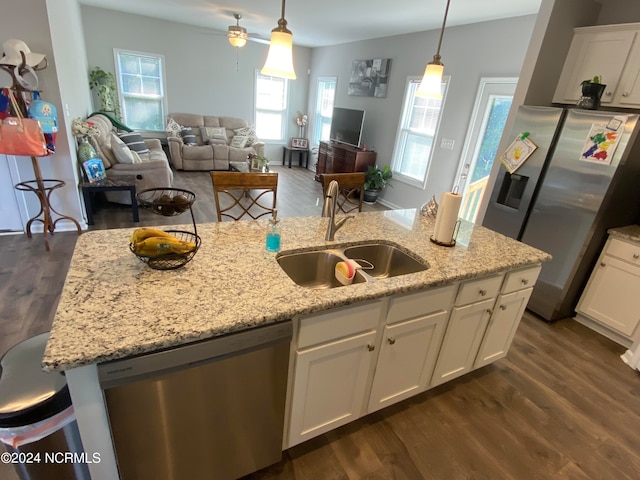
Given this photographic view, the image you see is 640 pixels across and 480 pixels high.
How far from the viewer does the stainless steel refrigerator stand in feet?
7.71

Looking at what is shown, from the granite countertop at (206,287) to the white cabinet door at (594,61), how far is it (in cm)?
182

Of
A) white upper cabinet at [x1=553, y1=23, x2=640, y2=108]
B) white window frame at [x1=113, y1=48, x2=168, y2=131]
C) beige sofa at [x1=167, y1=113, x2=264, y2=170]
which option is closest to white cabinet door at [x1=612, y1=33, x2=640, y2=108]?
white upper cabinet at [x1=553, y1=23, x2=640, y2=108]

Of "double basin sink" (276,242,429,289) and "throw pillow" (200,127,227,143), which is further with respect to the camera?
"throw pillow" (200,127,227,143)

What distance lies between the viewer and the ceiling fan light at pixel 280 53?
1486 millimetres

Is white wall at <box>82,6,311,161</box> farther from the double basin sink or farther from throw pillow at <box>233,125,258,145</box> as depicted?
the double basin sink

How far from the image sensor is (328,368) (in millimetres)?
1394

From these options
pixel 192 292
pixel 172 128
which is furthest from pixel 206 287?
pixel 172 128

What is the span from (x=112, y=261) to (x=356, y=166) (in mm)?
4716

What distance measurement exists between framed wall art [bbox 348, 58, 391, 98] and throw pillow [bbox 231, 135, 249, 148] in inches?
92.6

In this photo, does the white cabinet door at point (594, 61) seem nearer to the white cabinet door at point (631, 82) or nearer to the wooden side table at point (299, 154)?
the white cabinet door at point (631, 82)

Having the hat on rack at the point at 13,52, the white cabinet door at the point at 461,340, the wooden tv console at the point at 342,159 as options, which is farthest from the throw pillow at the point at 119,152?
the white cabinet door at the point at 461,340

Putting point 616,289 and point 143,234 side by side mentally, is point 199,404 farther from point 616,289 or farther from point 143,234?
point 616,289

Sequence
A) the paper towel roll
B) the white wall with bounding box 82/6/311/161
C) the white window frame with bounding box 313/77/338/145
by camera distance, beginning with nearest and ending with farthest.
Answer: the paper towel roll → the white wall with bounding box 82/6/311/161 → the white window frame with bounding box 313/77/338/145

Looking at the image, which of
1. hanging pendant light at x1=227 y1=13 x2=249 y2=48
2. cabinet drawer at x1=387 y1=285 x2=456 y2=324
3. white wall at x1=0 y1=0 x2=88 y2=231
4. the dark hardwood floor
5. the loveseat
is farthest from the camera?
hanging pendant light at x1=227 y1=13 x2=249 y2=48
